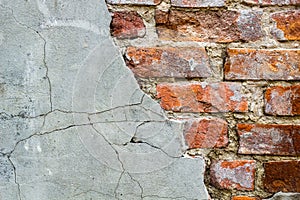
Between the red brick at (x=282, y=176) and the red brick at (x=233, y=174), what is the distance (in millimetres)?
41

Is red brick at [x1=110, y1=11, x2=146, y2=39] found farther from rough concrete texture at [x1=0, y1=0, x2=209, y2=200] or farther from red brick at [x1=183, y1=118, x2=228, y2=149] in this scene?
red brick at [x1=183, y1=118, x2=228, y2=149]

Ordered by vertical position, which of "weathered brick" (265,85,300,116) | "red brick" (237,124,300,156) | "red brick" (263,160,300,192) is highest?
"weathered brick" (265,85,300,116)

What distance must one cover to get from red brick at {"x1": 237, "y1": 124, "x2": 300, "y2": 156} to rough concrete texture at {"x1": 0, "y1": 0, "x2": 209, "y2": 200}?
0.13 metres

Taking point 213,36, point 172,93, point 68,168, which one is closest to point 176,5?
point 213,36

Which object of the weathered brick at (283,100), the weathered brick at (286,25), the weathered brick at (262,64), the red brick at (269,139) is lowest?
the red brick at (269,139)

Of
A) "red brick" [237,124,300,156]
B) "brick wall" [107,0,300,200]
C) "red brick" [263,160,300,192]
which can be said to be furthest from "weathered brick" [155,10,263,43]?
"red brick" [263,160,300,192]

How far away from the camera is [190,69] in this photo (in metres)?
1.01

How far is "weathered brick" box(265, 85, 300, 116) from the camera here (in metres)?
1.00

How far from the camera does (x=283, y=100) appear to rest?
3.30 feet

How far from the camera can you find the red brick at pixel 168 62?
3.28 feet

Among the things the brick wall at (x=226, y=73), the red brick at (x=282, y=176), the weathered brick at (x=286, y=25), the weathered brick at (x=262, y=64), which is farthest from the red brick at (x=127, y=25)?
the red brick at (x=282, y=176)

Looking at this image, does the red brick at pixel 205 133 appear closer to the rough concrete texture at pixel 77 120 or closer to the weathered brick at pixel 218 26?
the rough concrete texture at pixel 77 120

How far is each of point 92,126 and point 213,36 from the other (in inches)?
15.5

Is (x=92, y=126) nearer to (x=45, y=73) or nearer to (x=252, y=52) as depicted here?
(x=45, y=73)
